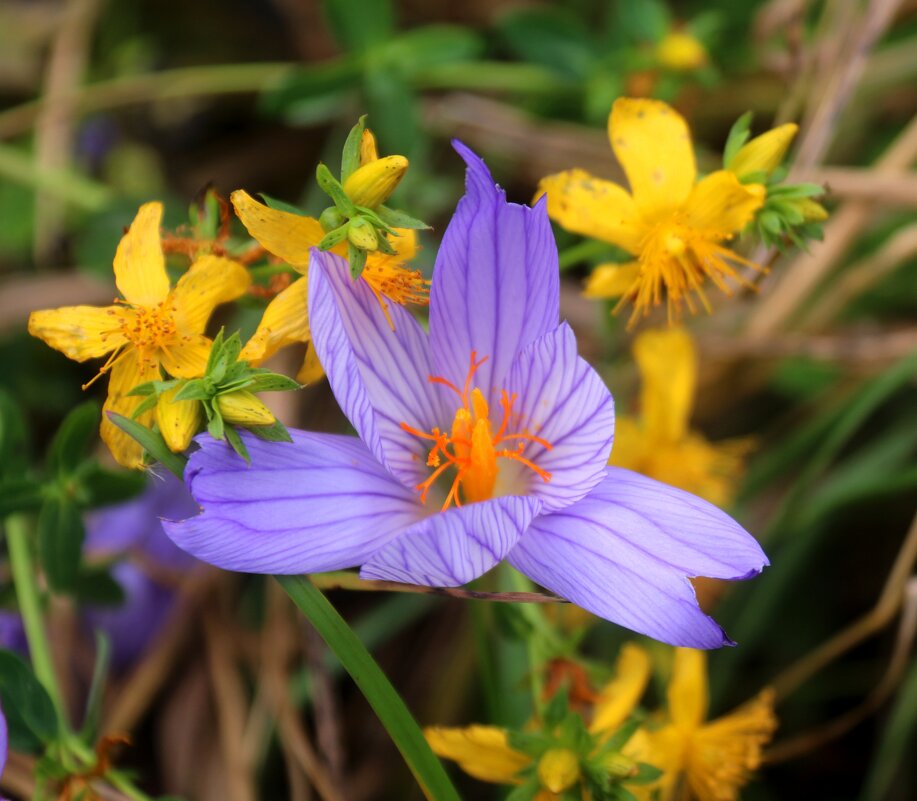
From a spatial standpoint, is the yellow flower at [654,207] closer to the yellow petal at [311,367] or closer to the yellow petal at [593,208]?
the yellow petal at [593,208]

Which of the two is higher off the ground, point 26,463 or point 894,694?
point 26,463

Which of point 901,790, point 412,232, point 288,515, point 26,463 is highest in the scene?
point 412,232

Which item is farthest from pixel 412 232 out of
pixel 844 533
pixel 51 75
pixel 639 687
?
pixel 51 75

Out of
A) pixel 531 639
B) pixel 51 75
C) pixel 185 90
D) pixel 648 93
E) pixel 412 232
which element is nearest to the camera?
pixel 412 232

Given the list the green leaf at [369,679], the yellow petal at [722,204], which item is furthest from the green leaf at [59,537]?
the yellow petal at [722,204]

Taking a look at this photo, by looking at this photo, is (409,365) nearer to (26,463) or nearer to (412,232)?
(412,232)

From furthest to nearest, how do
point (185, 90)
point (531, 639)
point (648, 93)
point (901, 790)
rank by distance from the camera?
point (185, 90)
point (648, 93)
point (901, 790)
point (531, 639)

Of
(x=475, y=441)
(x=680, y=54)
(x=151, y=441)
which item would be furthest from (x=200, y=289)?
(x=680, y=54)
